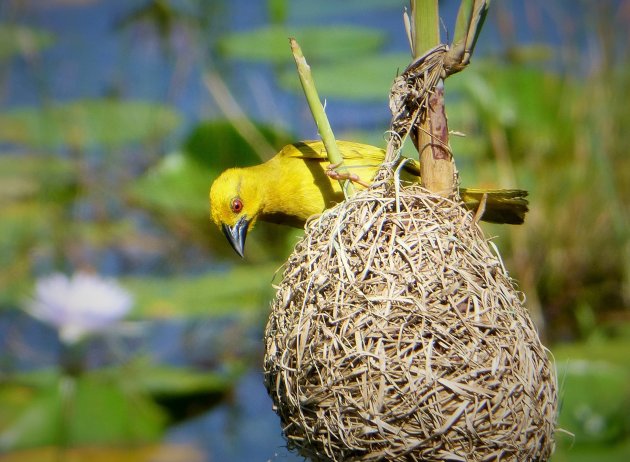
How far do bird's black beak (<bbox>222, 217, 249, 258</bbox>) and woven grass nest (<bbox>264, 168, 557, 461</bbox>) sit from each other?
3.97 ft

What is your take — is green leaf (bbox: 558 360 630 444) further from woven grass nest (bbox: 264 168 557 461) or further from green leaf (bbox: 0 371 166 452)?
green leaf (bbox: 0 371 166 452)

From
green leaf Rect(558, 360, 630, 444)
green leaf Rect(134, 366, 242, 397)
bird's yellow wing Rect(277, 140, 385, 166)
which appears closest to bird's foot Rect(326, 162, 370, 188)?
bird's yellow wing Rect(277, 140, 385, 166)

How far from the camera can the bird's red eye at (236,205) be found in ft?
11.9

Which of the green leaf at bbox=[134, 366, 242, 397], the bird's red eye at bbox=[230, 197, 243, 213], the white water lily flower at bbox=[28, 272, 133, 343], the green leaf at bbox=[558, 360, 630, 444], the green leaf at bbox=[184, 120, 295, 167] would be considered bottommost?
the green leaf at bbox=[558, 360, 630, 444]

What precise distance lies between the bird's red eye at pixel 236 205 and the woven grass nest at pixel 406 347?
1.17m

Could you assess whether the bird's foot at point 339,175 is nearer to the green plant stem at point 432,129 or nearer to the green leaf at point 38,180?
the green plant stem at point 432,129

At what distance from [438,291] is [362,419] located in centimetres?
36

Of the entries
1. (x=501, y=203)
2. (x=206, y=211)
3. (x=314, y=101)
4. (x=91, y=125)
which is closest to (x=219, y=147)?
(x=206, y=211)

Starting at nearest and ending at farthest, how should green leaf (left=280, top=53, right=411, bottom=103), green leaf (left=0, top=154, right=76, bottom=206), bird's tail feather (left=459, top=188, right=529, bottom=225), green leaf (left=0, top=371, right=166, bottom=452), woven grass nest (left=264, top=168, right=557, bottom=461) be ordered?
woven grass nest (left=264, top=168, right=557, bottom=461)
bird's tail feather (left=459, top=188, right=529, bottom=225)
green leaf (left=0, top=371, right=166, bottom=452)
green leaf (left=280, top=53, right=411, bottom=103)
green leaf (left=0, top=154, right=76, bottom=206)

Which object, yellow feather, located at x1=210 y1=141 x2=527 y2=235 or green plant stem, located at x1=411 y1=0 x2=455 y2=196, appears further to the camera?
yellow feather, located at x1=210 y1=141 x2=527 y2=235

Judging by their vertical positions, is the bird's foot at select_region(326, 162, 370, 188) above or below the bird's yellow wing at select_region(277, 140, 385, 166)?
below

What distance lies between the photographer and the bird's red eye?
3.62 metres

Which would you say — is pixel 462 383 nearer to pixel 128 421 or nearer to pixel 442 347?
pixel 442 347

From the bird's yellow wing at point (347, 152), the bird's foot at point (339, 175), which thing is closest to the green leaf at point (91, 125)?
the bird's yellow wing at point (347, 152)
